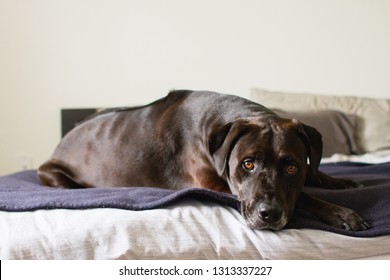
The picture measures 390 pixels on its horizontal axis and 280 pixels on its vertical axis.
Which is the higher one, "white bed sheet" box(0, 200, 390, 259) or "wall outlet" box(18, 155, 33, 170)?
"white bed sheet" box(0, 200, 390, 259)

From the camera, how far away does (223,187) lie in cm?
180

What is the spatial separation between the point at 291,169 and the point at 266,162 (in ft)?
0.30

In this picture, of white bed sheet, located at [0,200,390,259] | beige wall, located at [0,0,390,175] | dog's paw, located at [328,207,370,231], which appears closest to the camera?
white bed sheet, located at [0,200,390,259]

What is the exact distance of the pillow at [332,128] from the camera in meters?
3.16

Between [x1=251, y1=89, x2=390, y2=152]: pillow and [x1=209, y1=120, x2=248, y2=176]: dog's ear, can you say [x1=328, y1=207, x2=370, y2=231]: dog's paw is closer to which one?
[x1=209, y1=120, x2=248, y2=176]: dog's ear

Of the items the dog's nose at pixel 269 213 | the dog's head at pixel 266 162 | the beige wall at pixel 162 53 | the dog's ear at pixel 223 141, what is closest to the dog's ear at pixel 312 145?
the dog's head at pixel 266 162

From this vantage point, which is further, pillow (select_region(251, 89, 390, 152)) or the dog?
pillow (select_region(251, 89, 390, 152))

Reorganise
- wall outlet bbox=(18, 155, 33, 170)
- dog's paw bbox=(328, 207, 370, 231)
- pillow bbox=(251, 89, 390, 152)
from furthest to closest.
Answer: wall outlet bbox=(18, 155, 33, 170) → pillow bbox=(251, 89, 390, 152) → dog's paw bbox=(328, 207, 370, 231)

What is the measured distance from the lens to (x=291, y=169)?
1.54 meters

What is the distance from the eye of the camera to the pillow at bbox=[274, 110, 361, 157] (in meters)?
3.16

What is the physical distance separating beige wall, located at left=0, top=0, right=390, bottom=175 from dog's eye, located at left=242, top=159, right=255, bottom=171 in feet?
7.69

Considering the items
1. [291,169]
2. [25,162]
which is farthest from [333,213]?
[25,162]

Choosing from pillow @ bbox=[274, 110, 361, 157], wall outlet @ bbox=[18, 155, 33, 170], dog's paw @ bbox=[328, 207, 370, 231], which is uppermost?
dog's paw @ bbox=[328, 207, 370, 231]

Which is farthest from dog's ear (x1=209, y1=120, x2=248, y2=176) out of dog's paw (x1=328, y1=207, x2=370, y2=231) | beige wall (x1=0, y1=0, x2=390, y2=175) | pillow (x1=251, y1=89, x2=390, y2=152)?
beige wall (x1=0, y1=0, x2=390, y2=175)
